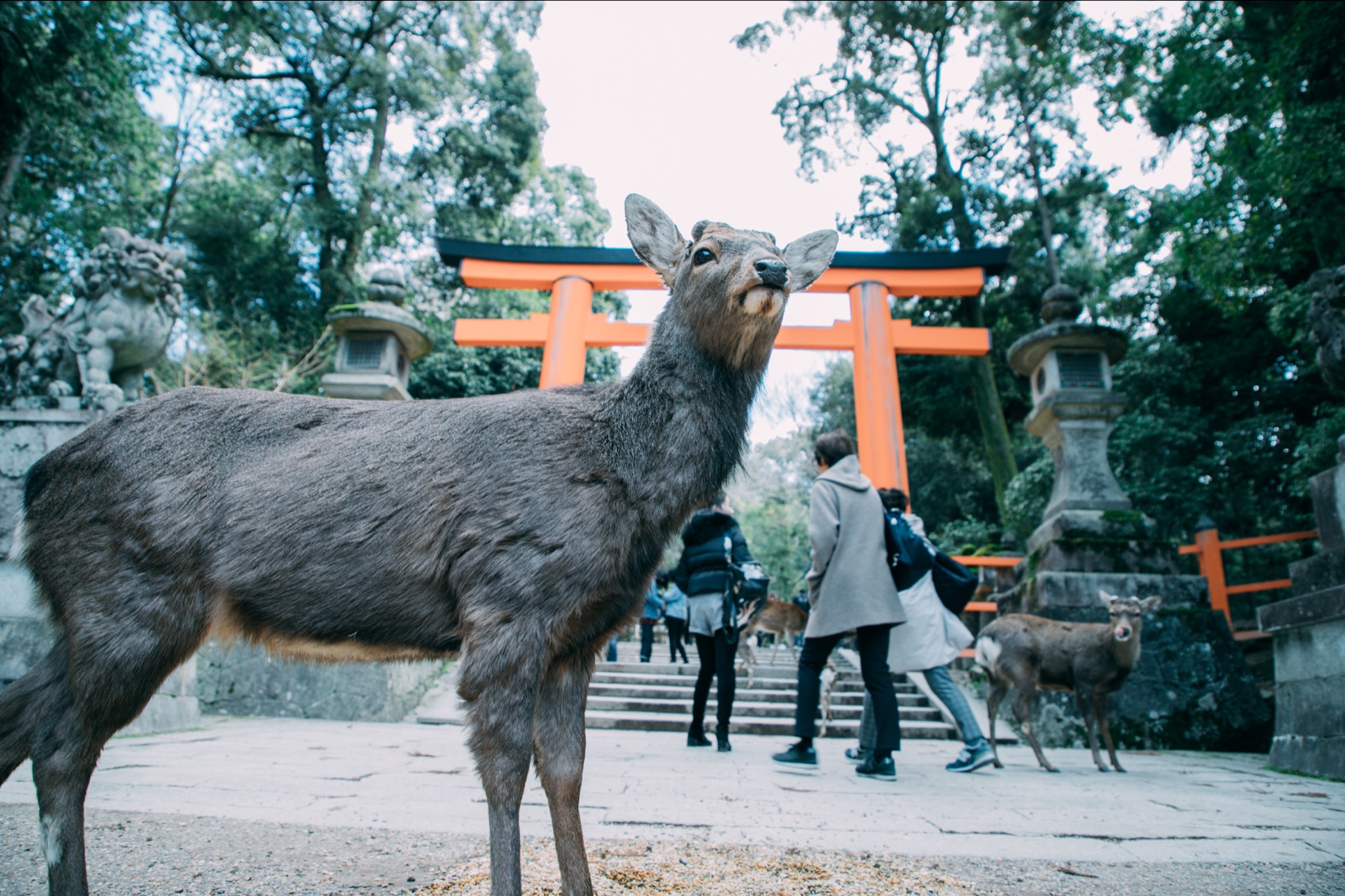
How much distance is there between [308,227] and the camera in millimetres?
18312

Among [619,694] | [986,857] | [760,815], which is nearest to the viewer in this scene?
[986,857]

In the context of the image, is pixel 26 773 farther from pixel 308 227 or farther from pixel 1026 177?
pixel 1026 177

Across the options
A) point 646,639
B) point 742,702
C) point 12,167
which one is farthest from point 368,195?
point 742,702

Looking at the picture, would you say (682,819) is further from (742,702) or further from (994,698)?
(742,702)

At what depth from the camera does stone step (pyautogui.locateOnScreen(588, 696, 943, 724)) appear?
727cm

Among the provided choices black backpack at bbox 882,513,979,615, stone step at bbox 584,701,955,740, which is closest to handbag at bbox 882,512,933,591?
black backpack at bbox 882,513,979,615

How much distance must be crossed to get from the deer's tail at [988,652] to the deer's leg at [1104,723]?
71cm

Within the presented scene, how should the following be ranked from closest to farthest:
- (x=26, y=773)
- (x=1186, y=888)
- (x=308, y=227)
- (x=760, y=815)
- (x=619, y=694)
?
(x=1186, y=888), (x=760, y=815), (x=26, y=773), (x=619, y=694), (x=308, y=227)

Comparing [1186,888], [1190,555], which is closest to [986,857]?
[1186,888]

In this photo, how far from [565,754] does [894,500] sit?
12.6ft

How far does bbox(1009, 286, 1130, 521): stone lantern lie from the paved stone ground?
2.78 m

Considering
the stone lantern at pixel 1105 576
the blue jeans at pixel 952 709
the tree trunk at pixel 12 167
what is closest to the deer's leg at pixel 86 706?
the blue jeans at pixel 952 709

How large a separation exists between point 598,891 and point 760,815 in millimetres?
1324

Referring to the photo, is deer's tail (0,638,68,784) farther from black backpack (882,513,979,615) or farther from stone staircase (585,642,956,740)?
stone staircase (585,642,956,740)
